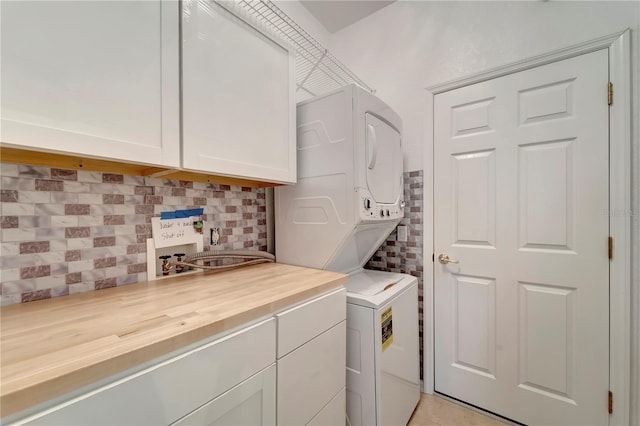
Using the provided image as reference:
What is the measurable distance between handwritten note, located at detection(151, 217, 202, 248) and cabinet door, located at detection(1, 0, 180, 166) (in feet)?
1.34

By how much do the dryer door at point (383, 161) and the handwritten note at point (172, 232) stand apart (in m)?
0.98

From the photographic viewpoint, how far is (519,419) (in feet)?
5.33

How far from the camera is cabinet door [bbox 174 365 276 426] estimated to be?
72cm

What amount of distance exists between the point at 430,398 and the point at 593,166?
1.79 m

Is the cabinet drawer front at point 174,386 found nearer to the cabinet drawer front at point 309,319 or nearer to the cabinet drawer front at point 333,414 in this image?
the cabinet drawer front at point 309,319

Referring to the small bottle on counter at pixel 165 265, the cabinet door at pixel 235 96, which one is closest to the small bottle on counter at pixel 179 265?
the small bottle on counter at pixel 165 265

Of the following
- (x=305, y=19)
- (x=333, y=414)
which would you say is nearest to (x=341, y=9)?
(x=305, y=19)

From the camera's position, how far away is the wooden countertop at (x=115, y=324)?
1.65ft

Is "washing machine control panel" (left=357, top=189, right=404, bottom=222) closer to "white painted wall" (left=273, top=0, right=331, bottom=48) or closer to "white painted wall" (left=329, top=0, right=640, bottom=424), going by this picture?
"white painted wall" (left=329, top=0, right=640, bottom=424)

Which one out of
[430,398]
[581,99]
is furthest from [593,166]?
[430,398]

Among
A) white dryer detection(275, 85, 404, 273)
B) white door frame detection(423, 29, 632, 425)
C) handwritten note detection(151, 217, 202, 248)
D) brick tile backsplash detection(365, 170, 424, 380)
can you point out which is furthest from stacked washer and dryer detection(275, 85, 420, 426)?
white door frame detection(423, 29, 632, 425)

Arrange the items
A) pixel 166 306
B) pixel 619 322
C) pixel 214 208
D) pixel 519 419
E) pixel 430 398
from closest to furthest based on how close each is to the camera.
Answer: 1. pixel 166 306
2. pixel 619 322
3. pixel 214 208
4. pixel 519 419
5. pixel 430 398

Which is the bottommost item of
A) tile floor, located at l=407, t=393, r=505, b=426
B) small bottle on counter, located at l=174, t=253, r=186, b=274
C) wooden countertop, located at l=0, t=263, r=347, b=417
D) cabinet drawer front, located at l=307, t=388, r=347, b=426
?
tile floor, located at l=407, t=393, r=505, b=426

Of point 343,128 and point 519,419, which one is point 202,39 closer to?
point 343,128
